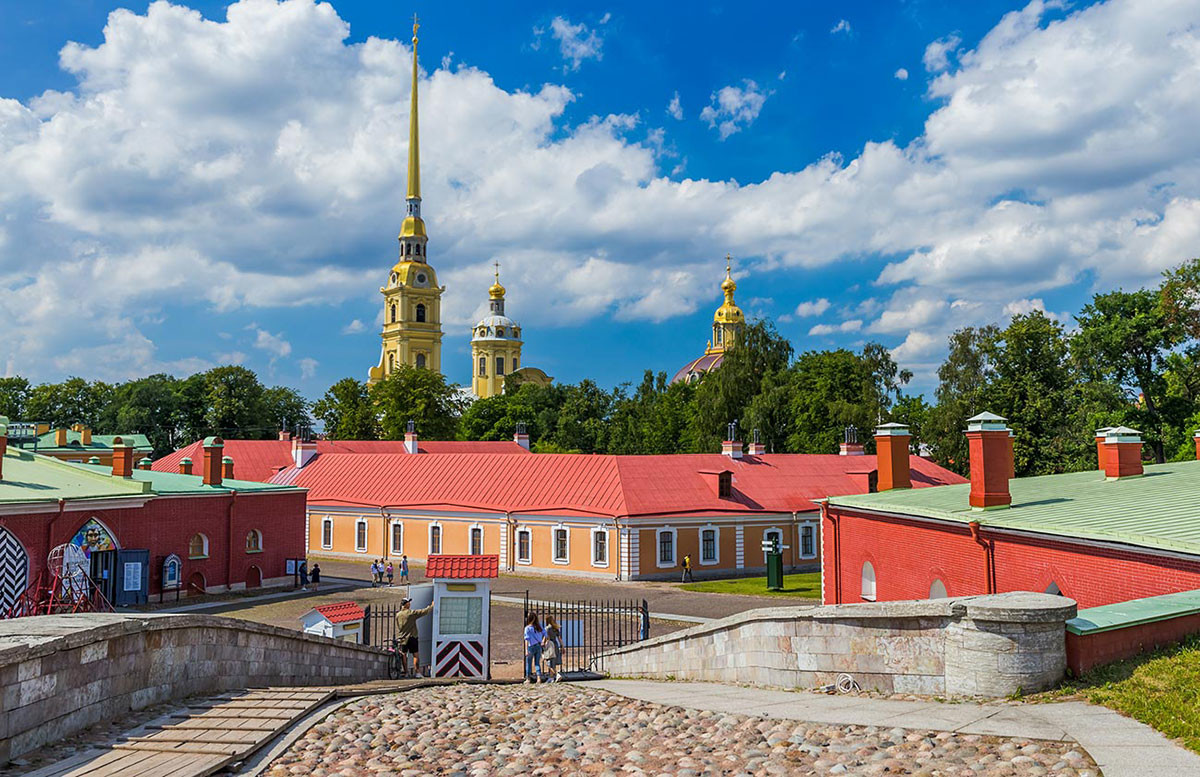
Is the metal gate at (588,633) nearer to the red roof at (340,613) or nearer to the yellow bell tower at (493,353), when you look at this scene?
the red roof at (340,613)

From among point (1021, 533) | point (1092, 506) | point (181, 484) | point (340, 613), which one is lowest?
point (340, 613)

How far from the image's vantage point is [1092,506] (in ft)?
52.2

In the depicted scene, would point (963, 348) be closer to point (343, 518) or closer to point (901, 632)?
point (343, 518)

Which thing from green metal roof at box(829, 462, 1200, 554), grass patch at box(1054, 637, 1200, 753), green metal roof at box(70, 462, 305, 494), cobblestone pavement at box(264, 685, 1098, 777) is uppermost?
green metal roof at box(70, 462, 305, 494)

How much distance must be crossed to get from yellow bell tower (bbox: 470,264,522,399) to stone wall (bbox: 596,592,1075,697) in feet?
374

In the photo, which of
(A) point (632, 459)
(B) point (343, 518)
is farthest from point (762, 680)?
(B) point (343, 518)

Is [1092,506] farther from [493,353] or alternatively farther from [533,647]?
[493,353]

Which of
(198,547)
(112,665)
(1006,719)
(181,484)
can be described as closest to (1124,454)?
(1006,719)

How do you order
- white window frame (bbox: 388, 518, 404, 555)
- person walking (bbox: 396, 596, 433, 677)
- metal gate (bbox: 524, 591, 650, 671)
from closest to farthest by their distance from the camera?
person walking (bbox: 396, 596, 433, 677), metal gate (bbox: 524, 591, 650, 671), white window frame (bbox: 388, 518, 404, 555)

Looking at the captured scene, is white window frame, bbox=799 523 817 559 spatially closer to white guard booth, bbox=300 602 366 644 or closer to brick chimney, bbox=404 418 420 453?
white guard booth, bbox=300 602 366 644

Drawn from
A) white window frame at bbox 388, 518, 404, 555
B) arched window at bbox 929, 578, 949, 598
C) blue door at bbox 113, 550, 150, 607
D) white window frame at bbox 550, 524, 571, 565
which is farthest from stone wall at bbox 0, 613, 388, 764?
white window frame at bbox 388, 518, 404, 555

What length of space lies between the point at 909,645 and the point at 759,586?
25.6 meters

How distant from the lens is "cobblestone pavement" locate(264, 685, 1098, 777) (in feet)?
22.1

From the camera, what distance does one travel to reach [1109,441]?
808 inches
